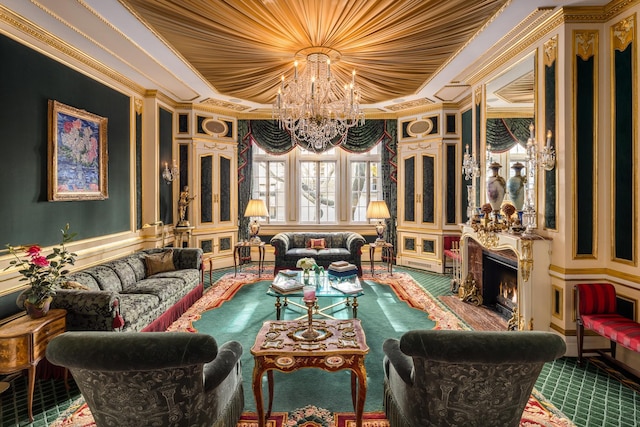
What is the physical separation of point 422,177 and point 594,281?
161 inches

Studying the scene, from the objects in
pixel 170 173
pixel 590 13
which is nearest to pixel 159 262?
pixel 170 173

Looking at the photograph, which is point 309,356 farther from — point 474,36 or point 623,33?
point 623,33

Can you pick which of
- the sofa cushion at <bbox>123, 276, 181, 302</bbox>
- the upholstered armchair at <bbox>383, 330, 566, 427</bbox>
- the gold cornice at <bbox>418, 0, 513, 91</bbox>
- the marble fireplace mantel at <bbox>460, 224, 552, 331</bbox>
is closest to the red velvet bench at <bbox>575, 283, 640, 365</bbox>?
the marble fireplace mantel at <bbox>460, 224, 552, 331</bbox>

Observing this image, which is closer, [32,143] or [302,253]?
[32,143]

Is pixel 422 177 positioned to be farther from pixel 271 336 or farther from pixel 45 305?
pixel 45 305

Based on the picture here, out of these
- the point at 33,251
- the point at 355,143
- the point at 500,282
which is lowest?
the point at 500,282

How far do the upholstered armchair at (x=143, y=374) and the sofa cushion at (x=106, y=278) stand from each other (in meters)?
2.37

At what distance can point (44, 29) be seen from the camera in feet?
11.6

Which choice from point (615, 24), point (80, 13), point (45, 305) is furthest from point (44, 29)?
point (615, 24)

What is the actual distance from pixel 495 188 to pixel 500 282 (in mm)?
1264

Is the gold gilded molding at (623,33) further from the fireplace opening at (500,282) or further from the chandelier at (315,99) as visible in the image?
the chandelier at (315,99)

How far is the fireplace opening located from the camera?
4.21 metres

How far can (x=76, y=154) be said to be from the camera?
413cm

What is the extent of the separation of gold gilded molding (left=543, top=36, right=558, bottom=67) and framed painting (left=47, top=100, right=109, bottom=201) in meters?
5.07
